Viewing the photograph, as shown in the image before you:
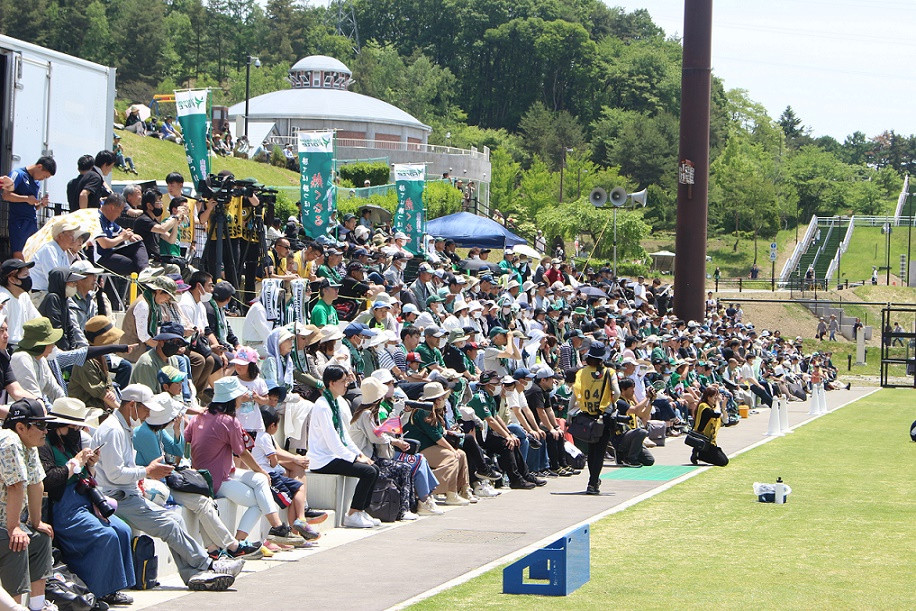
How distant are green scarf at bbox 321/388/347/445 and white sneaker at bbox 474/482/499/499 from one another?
10.8 ft

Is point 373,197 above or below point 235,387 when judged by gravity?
above

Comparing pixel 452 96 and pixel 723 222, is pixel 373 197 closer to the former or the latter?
pixel 723 222

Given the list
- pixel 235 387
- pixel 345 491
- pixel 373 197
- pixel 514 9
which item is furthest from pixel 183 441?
pixel 514 9

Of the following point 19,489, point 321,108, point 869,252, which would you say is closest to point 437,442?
point 19,489

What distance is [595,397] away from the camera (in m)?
15.8

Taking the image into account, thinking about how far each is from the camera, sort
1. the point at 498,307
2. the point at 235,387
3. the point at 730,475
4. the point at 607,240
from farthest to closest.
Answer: the point at 607,240 → the point at 498,307 → the point at 730,475 → the point at 235,387

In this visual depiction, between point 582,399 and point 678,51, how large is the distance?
132385 millimetres

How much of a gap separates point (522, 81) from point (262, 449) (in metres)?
124

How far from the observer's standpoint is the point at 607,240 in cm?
6681

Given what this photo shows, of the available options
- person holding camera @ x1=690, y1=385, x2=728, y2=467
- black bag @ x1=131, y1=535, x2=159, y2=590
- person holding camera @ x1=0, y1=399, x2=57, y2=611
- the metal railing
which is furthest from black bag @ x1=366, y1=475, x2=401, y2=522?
the metal railing

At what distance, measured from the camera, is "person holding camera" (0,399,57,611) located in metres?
7.47

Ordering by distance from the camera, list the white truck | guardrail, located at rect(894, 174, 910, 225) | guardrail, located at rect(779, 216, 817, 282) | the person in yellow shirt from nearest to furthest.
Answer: the white truck
the person in yellow shirt
guardrail, located at rect(779, 216, 817, 282)
guardrail, located at rect(894, 174, 910, 225)

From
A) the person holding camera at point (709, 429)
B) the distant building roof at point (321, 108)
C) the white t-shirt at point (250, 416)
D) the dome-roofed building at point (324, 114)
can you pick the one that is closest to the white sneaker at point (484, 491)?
the white t-shirt at point (250, 416)

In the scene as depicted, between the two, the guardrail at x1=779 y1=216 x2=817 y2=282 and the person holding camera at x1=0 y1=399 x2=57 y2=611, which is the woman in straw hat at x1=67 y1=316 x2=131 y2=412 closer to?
the person holding camera at x1=0 y1=399 x2=57 y2=611
